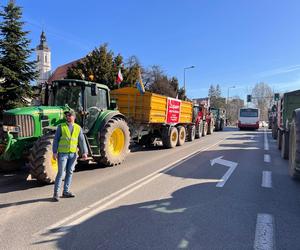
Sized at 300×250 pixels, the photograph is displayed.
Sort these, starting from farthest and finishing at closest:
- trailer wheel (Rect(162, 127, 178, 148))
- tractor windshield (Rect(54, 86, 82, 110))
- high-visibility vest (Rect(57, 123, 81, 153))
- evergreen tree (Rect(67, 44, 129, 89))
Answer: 1. evergreen tree (Rect(67, 44, 129, 89))
2. trailer wheel (Rect(162, 127, 178, 148))
3. tractor windshield (Rect(54, 86, 82, 110))
4. high-visibility vest (Rect(57, 123, 81, 153))

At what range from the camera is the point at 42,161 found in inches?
283

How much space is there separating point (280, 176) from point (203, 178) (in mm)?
2176

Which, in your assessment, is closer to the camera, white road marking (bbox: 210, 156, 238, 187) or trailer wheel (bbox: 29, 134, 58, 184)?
trailer wheel (bbox: 29, 134, 58, 184)

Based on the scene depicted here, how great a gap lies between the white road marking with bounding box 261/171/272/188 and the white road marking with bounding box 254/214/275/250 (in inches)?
96.6

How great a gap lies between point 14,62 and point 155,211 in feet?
58.0

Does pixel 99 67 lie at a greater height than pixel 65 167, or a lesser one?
greater

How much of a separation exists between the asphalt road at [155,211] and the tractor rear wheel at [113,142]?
1.59ft

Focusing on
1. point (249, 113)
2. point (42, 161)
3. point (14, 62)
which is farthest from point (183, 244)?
point (249, 113)

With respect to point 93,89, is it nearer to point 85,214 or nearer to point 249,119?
point 85,214

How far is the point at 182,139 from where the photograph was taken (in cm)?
1791

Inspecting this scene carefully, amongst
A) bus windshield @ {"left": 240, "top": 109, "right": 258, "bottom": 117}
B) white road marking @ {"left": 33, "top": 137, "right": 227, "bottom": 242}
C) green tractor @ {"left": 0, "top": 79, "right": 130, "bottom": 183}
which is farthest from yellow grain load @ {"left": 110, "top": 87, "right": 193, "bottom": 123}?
bus windshield @ {"left": 240, "top": 109, "right": 258, "bottom": 117}

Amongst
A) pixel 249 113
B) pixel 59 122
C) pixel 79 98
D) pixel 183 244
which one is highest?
pixel 249 113

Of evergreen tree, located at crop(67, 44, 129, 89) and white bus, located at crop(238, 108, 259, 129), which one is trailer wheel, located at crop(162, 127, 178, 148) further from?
white bus, located at crop(238, 108, 259, 129)

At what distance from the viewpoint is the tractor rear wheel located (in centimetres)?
959
